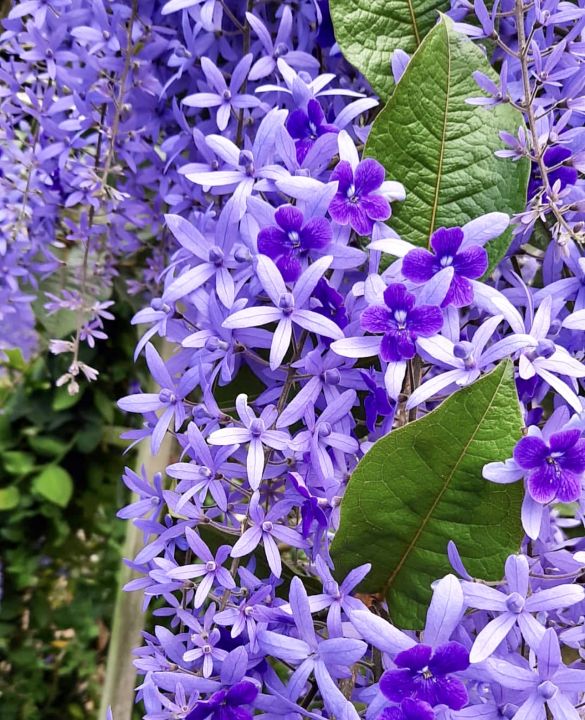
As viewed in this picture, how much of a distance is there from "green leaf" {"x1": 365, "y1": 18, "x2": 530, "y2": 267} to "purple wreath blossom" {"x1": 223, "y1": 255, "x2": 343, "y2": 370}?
68 mm

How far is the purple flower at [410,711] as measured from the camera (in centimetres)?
30

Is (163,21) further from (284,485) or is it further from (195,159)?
(284,485)

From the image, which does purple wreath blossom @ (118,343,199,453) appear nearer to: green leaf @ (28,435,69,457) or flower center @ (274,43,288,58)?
flower center @ (274,43,288,58)

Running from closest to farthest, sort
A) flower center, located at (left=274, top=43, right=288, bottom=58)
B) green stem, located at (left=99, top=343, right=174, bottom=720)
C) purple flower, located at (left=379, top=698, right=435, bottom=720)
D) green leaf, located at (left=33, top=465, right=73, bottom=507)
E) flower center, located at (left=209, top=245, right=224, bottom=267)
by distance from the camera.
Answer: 1. purple flower, located at (left=379, top=698, right=435, bottom=720)
2. flower center, located at (left=209, top=245, right=224, bottom=267)
3. flower center, located at (left=274, top=43, right=288, bottom=58)
4. green stem, located at (left=99, top=343, right=174, bottom=720)
5. green leaf, located at (left=33, top=465, right=73, bottom=507)

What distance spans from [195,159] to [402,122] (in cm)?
22

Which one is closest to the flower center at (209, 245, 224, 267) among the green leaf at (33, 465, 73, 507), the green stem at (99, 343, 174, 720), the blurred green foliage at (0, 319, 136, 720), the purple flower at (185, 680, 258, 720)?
the purple flower at (185, 680, 258, 720)

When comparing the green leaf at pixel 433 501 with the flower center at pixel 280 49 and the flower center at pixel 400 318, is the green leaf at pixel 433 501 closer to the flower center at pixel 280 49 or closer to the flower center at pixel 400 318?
the flower center at pixel 400 318

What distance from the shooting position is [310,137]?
0.44 m

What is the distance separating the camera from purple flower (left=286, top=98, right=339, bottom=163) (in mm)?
436

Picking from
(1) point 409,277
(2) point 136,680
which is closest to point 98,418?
(2) point 136,680

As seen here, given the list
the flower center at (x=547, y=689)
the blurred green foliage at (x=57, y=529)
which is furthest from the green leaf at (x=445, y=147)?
the blurred green foliage at (x=57, y=529)

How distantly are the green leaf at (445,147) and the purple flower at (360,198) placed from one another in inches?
1.0

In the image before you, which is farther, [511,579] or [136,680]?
[136,680]

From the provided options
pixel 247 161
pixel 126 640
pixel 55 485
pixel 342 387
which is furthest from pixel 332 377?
pixel 55 485
